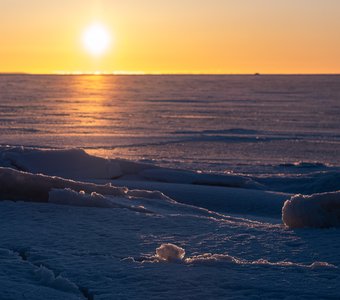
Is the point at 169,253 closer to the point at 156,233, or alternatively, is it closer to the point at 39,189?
the point at 156,233

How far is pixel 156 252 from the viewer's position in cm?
338

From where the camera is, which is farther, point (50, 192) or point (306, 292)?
point (50, 192)

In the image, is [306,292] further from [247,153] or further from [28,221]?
[247,153]

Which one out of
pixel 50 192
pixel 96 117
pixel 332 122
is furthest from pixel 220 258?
pixel 96 117

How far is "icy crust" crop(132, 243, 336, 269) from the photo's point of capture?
10.4 feet

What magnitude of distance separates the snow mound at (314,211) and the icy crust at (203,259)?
2.49 feet

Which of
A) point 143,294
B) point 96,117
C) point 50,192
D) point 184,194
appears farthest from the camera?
point 96,117

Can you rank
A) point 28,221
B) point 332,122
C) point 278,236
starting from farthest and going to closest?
point 332,122
point 28,221
point 278,236

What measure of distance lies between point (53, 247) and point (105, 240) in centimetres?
33

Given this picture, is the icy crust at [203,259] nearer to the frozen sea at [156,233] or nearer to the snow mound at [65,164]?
the frozen sea at [156,233]

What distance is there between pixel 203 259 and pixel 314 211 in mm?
1066

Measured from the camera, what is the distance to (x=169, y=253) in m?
3.29

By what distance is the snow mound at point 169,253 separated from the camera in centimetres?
327

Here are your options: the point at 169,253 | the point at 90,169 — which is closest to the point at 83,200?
the point at 169,253
